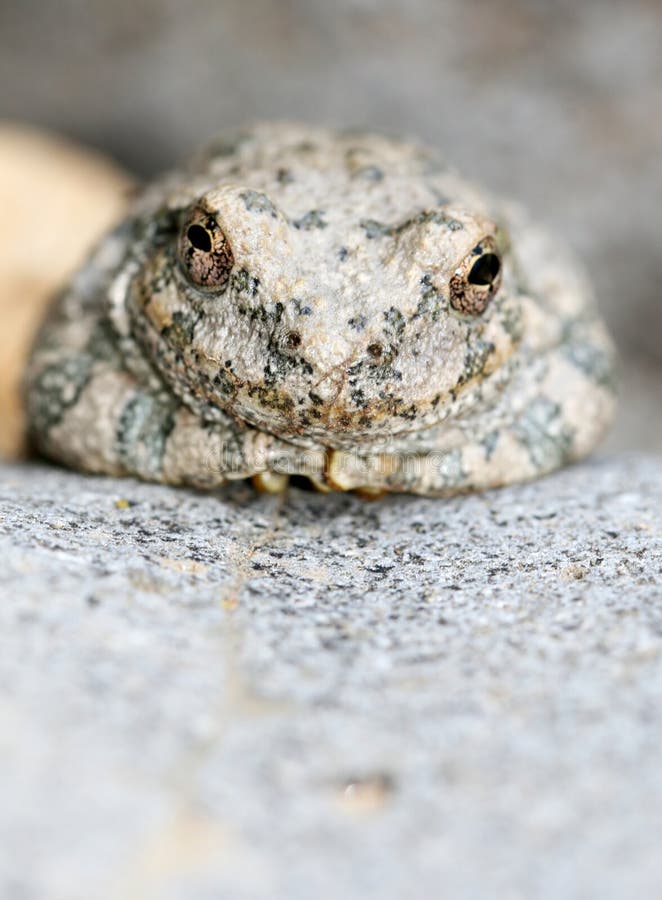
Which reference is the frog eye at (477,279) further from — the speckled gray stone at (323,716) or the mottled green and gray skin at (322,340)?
the speckled gray stone at (323,716)

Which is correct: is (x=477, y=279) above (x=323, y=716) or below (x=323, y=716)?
above

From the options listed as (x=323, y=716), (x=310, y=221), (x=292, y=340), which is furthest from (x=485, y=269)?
(x=323, y=716)

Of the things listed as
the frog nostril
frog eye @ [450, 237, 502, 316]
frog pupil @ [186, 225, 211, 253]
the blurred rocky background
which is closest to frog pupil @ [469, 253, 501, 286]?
frog eye @ [450, 237, 502, 316]

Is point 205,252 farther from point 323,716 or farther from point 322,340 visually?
point 323,716

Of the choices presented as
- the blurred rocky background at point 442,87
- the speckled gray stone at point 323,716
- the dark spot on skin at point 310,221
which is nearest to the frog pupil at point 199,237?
the dark spot on skin at point 310,221

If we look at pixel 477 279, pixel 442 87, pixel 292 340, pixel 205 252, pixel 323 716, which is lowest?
pixel 323 716

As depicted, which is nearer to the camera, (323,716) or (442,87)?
(323,716)

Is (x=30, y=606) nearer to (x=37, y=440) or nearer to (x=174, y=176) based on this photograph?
(x=37, y=440)

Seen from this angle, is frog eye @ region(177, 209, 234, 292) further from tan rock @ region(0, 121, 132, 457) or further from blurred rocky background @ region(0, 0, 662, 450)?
blurred rocky background @ region(0, 0, 662, 450)
